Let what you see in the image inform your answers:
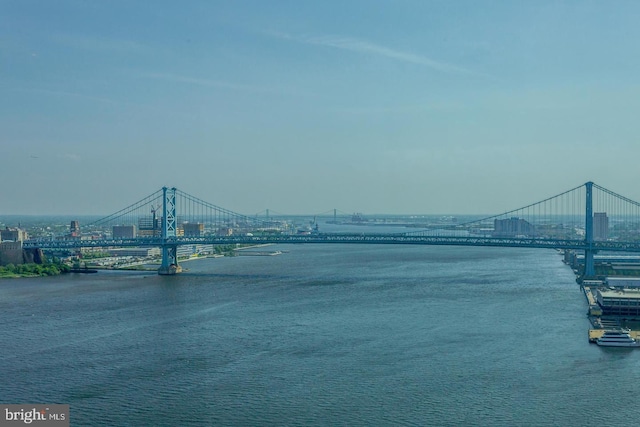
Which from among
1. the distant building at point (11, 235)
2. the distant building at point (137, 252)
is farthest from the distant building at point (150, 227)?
the distant building at point (11, 235)

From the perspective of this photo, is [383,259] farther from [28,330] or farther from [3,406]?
[3,406]

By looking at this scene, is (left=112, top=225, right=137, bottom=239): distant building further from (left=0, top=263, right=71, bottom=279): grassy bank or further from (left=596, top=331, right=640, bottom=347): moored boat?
(left=596, top=331, right=640, bottom=347): moored boat

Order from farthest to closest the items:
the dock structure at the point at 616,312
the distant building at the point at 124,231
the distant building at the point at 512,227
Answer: the distant building at the point at 512,227, the distant building at the point at 124,231, the dock structure at the point at 616,312

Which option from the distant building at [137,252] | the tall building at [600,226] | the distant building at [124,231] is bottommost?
the distant building at [137,252]

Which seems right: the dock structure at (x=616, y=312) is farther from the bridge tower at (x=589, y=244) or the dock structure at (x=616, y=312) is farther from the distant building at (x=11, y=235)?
the distant building at (x=11, y=235)

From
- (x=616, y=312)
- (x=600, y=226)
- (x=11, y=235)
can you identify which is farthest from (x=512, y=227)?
(x=616, y=312)

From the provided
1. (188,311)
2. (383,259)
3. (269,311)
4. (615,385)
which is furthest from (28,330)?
(383,259)
